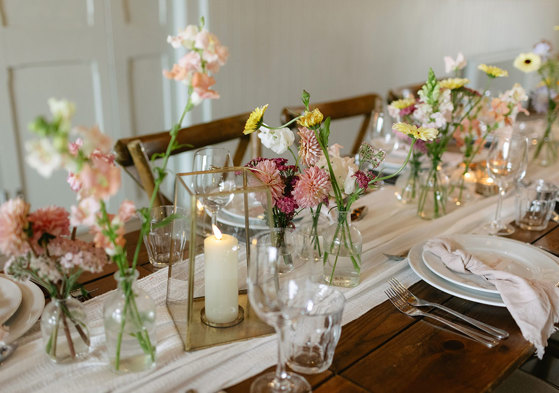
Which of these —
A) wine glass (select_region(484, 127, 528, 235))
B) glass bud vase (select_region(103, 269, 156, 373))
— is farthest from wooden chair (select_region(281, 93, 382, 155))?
glass bud vase (select_region(103, 269, 156, 373))

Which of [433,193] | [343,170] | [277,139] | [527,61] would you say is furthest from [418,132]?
[527,61]

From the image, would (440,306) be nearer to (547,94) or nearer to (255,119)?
(255,119)

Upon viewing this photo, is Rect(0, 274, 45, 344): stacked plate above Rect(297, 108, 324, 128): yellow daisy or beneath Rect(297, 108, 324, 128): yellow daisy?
beneath

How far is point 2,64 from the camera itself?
2.41 metres

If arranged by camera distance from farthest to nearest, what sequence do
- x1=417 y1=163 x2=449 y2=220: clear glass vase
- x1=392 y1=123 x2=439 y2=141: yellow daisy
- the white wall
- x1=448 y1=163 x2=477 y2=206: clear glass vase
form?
the white wall → x1=448 y1=163 x2=477 y2=206: clear glass vase → x1=417 y1=163 x2=449 y2=220: clear glass vase → x1=392 y1=123 x2=439 y2=141: yellow daisy

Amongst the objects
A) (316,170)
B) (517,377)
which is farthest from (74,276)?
(517,377)

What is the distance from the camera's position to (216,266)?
0.92 metres

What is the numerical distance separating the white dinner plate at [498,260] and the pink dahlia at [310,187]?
279 millimetres

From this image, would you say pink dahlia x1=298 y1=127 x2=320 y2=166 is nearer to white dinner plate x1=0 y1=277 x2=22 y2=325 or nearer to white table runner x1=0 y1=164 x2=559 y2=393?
white table runner x1=0 y1=164 x2=559 y2=393

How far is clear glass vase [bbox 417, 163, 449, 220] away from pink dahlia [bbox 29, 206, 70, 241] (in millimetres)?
933

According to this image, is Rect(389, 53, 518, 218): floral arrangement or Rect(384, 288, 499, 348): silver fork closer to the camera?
Rect(384, 288, 499, 348): silver fork

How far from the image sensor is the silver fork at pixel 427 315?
3.07 feet

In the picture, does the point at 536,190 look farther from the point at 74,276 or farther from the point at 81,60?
the point at 81,60

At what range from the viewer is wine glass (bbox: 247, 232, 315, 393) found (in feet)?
2.56
